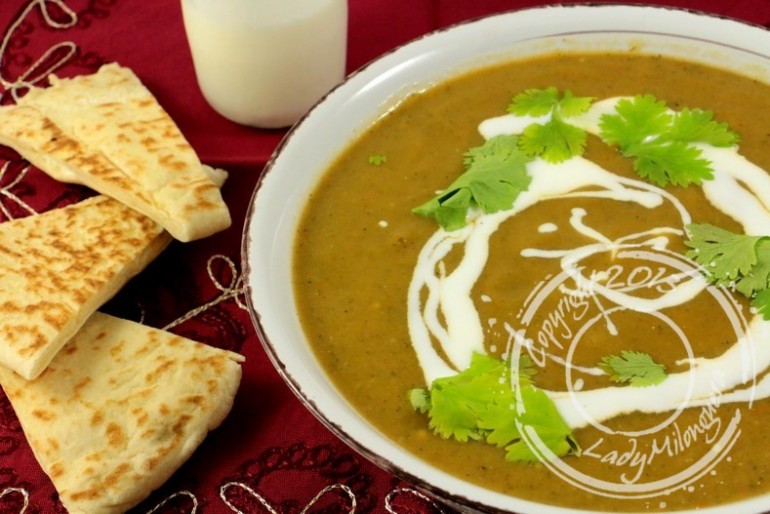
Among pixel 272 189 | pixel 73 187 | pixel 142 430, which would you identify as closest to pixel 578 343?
pixel 272 189

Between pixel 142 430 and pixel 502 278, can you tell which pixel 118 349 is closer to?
pixel 142 430

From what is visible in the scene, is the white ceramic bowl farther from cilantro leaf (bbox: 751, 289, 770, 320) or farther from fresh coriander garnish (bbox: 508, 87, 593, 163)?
cilantro leaf (bbox: 751, 289, 770, 320)

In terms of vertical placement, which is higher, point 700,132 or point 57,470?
point 700,132

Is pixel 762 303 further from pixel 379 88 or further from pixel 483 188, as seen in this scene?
pixel 379 88

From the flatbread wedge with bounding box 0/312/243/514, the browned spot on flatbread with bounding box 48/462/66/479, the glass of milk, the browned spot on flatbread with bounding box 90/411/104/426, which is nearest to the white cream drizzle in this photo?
the flatbread wedge with bounding box 0/312/243/514

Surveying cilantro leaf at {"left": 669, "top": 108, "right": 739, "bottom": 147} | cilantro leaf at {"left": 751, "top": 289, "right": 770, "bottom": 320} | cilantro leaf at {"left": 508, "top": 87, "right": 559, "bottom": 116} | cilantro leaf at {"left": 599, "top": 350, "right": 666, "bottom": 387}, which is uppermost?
cilantro leaf at {"left": 669, "top": 108, "right": 739, "bottom": 147}

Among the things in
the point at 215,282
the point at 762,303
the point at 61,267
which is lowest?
the point at 215,282

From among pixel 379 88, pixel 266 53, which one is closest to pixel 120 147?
pixel 266 53
